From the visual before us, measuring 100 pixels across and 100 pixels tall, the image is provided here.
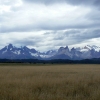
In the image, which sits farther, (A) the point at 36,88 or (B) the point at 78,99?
(A) the point at 36,88

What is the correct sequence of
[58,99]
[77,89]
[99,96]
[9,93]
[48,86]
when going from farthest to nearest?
[48,86] < [77,89] < [9,93] < [99,96] < [58,99]

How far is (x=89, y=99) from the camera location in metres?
9.82

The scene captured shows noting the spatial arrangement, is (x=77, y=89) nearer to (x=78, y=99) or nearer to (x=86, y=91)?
(x=86, y=91)

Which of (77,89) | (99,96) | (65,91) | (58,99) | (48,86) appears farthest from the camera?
(48,86)

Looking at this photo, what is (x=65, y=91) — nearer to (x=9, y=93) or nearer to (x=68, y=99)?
(x=68, y=99)

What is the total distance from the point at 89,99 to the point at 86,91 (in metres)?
2.37

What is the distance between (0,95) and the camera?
10.6m

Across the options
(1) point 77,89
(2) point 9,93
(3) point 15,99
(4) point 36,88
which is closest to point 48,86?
(4) point 36,88

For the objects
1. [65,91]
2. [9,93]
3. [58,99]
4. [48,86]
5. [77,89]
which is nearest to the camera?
[58,99]

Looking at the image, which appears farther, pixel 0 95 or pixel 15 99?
pixel 0 95

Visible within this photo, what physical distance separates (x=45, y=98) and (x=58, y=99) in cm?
78

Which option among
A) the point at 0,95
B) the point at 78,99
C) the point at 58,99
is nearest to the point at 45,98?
the point at 58,99

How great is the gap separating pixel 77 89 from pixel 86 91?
2.25 feet

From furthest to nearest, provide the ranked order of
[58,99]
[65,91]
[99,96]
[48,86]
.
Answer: [48,86] → [65,91] → [99,96] → [58,99]
